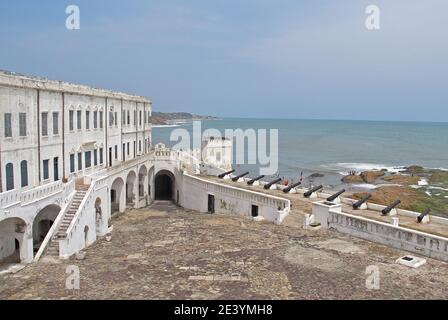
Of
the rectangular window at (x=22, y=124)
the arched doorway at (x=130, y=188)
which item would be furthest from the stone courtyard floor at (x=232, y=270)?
the arched doorway at (x=130, y=188)

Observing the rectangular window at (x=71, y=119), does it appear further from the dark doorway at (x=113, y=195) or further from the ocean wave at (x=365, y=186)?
the ocean wave at (x=365, y=186)

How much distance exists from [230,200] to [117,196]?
9059 mm

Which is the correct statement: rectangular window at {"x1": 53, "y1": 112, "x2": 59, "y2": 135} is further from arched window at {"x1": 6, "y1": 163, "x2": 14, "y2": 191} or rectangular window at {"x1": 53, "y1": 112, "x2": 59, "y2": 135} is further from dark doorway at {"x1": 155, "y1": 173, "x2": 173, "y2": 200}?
dark doorway at {"x1": 155, "y1": 173, "x2": 173, "y2": 200}

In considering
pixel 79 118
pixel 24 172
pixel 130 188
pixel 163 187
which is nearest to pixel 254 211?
pixel 130 188

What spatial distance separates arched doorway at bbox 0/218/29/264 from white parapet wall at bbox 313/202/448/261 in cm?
1560

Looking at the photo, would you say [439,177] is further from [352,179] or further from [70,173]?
[70,173]

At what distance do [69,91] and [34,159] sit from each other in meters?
5.24

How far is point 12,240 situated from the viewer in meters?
21.2

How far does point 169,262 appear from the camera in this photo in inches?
781

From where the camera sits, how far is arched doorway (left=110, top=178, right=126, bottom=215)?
3397 centimetres

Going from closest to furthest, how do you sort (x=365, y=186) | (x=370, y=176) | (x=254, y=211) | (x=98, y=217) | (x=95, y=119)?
(x=98, y=217)
(x=254, y=211)
(x=95, y=119)
(x=365, y=186)
(x=370, y=176)

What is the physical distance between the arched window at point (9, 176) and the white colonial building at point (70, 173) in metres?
0.05

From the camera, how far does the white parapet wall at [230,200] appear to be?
91.2 feet

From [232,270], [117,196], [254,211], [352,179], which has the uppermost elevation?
[117,196]
